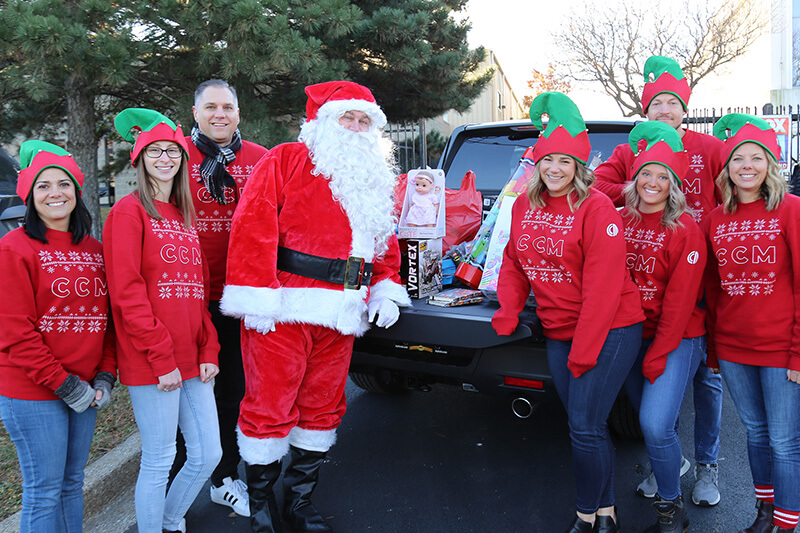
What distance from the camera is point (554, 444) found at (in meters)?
3.95

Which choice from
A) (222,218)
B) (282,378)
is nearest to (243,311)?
(282,378)

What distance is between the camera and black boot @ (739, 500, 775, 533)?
2.75 meters

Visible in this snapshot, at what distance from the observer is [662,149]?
268 cm

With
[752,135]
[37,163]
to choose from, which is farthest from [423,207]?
[37,163]

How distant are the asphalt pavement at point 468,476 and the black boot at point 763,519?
161 mm

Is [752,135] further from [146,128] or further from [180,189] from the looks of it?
[146,128]

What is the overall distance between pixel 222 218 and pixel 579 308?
71.2 inches

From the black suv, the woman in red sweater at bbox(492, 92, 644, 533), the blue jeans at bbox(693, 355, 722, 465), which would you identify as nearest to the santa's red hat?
the woman in red sweater at bbox(492, 92, 644, 533)

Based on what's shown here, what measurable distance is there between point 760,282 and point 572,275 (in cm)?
80

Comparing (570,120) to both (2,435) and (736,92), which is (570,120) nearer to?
(2,435)

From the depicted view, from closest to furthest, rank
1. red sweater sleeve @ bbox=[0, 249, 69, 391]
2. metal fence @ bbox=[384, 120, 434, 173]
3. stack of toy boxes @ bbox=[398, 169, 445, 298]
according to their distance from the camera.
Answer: red sweater sleeve @ bbox=[0, 249, 69, 391], stack of toy boxes @ bbox=[398, 169, 445, 298], metal fence @ bbox=[384, 120, 434, 173]

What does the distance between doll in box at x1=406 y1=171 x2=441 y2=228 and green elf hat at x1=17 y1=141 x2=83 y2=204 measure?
5.56ft

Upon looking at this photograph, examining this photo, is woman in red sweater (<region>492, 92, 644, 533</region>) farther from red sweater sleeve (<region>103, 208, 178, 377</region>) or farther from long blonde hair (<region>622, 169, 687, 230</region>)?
red sweater sleeve (<region>103, 208, 178, 377</region>)

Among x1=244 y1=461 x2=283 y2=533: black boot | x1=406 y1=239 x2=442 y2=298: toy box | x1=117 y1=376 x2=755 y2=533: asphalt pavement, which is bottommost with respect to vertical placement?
x1=117 y1=376 x2=755 y2=533: asphalt pavement
